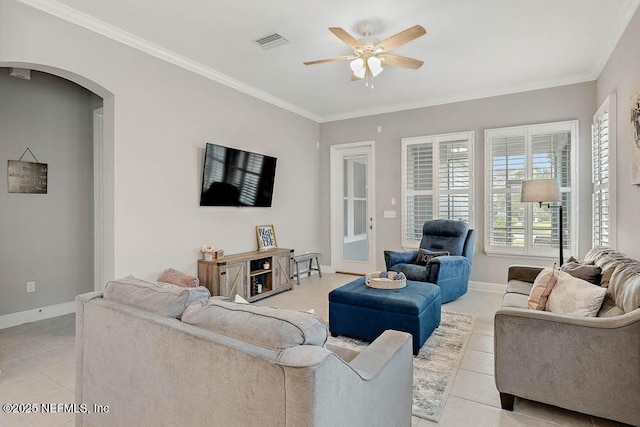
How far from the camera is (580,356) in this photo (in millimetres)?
1846

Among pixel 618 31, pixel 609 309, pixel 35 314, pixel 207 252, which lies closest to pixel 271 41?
pixel 207 252

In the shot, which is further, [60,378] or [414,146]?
[414,146]

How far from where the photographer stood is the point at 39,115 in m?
3.72

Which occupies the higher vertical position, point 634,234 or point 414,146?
point 414,146

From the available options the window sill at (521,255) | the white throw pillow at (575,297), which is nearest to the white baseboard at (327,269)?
the window sill at (521,255)

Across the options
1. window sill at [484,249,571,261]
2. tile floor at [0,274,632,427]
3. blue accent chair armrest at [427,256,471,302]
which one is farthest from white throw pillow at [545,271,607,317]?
window sill at [484,249,571,261]

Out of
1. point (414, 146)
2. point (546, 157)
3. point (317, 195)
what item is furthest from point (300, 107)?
point (546, 157)

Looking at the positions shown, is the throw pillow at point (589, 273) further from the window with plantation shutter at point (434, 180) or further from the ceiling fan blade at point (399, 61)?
the window with plantation shutter at point (434, 180)

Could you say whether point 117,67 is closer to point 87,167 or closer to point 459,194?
point 87,167

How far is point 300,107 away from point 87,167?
3173 millimetres

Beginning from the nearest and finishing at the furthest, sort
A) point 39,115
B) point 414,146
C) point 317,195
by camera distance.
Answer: point 39,115, point 414,146, point 317,195

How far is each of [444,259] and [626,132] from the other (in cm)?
202

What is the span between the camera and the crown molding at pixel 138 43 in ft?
9.11

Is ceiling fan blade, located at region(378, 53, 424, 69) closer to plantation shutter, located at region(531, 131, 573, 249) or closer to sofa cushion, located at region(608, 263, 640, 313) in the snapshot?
sofa cushion, located at region(608, 263, 640, 313)
